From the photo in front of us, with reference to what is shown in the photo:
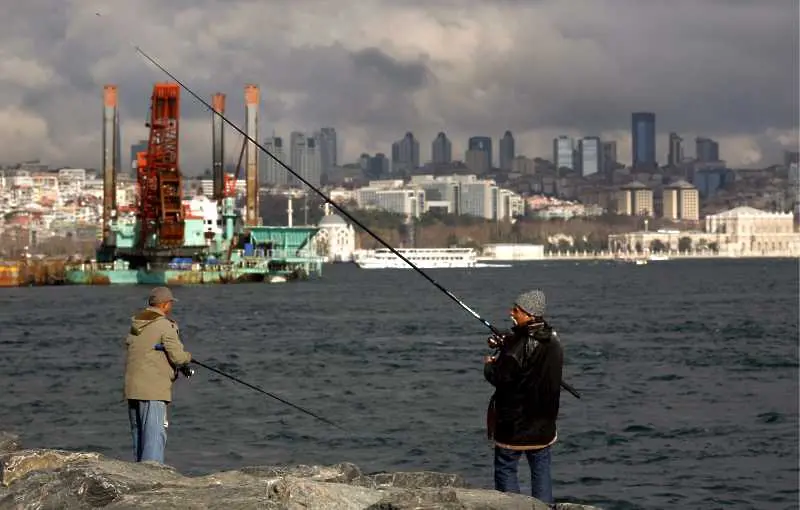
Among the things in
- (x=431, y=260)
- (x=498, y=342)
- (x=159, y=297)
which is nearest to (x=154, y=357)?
(x=159, y=297)

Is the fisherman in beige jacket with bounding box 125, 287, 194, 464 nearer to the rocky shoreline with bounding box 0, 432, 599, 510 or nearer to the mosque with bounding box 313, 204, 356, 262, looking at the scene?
the rocky shoreline with bounding box 0, 432, 599, 510

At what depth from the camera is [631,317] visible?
41250mm

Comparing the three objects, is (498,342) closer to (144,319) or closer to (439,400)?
(144,319)

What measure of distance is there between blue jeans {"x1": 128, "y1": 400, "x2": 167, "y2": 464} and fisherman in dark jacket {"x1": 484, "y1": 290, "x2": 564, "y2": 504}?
2.20 m

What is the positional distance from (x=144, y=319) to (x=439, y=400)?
33.3ft

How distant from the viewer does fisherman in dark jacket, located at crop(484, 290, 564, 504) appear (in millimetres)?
7031

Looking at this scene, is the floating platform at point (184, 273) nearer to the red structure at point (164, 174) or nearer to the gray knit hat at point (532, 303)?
the red structure at point (164, 174)

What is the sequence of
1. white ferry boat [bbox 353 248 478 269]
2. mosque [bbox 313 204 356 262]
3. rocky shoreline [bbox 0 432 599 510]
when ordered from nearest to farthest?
rocky shoreline [bbox 0 432 599 510]
white ferry boat [bbox 353 248 478 269]
mosque [bbox 313 204 356 262]

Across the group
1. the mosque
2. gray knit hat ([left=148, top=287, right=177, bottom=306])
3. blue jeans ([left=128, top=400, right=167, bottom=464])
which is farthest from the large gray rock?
the mosque

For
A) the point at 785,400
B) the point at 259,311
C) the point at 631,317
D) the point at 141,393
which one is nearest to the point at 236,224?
the point at 259,311

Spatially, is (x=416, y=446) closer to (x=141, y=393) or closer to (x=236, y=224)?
(x=141, y=393)

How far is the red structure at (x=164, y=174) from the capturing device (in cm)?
7662

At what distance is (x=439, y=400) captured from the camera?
18.1 metres

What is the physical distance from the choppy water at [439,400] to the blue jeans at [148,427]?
364 centimetres
